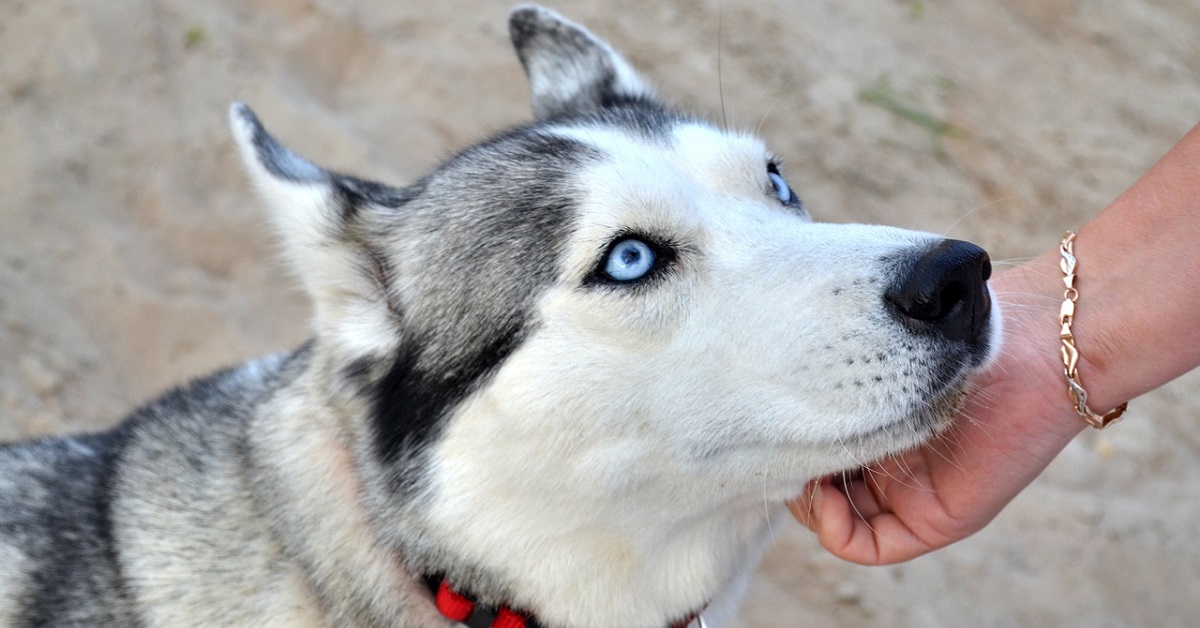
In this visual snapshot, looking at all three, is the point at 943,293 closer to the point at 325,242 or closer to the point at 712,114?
the point at 325,242

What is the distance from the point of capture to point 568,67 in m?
3.50

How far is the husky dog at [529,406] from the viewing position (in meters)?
2.31

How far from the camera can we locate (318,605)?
265 cm

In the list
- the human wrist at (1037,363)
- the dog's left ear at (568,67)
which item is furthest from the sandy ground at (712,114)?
the human wrist at (1037,363)

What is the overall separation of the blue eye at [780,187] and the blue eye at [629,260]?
687 mm

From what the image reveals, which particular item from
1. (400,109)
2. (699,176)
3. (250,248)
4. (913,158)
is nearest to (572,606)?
(699,176)

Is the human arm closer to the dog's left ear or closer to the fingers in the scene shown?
the fingers

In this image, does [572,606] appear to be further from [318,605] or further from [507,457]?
[318,605]

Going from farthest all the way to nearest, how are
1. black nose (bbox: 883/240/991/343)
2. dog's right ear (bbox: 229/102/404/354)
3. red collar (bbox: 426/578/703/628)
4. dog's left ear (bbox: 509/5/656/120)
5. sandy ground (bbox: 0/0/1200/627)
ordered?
sandy ground (bbox: 0/0/1200/627), dog's left ear (bbox: 509/5/656/120), dog's right ear (bbox: 229/102/404/354), red collar (bbox: 426/578/703/628), black nose (bbox: 883/240/991/343)

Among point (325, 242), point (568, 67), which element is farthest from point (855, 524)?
point (568, 67)

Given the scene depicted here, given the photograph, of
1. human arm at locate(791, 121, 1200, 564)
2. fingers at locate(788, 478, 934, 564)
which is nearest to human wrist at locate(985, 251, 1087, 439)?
human arm at locate(791, 121, 1200, 564)

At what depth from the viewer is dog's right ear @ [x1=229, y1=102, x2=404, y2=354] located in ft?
8.91

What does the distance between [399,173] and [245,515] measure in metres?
3.05

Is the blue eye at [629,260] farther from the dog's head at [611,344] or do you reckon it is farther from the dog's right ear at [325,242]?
the dog's right ear at [325,242]
